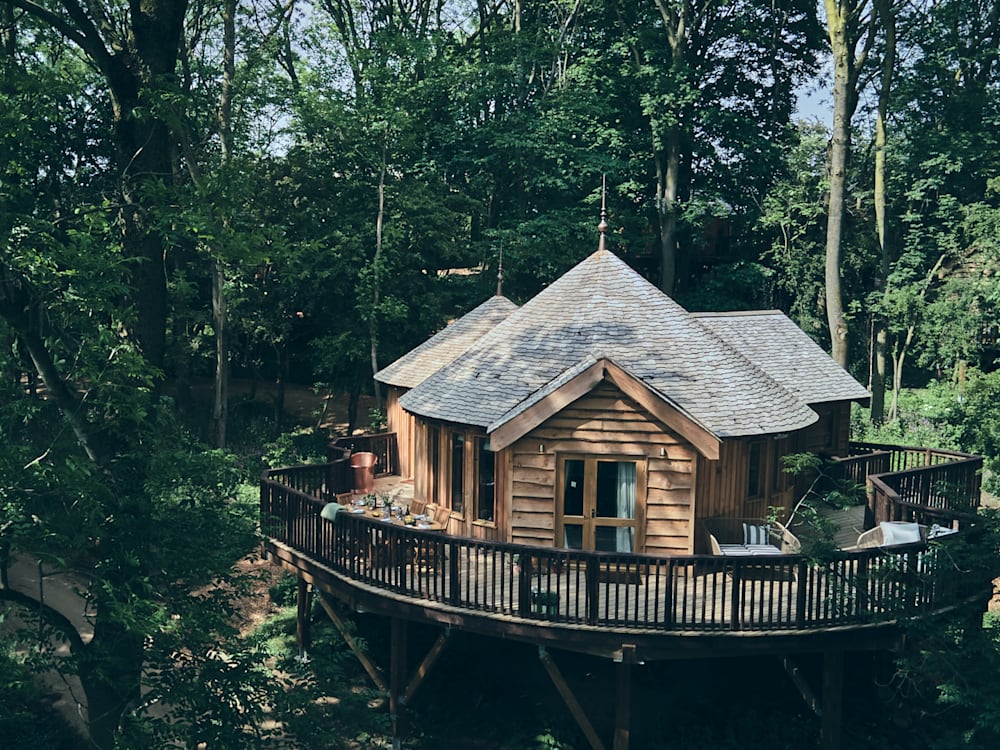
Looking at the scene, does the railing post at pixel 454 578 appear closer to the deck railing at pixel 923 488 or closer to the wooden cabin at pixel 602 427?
the wooden cabin at pixel 602 427

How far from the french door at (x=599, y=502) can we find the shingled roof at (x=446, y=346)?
7463 mm

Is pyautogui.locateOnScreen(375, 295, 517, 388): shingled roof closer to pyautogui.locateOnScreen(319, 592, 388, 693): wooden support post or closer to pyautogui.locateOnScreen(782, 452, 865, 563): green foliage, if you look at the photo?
pyautogui.locateOnScreen(319, 592, 388, 693): wooden support post

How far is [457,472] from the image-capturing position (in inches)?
631

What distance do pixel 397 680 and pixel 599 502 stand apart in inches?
175

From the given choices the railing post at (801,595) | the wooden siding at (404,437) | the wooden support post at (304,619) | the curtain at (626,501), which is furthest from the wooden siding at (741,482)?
the wooden siding at (404,437)

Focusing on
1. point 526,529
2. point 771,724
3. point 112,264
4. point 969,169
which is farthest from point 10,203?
point 969,169

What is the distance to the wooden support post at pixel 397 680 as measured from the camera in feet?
44.9

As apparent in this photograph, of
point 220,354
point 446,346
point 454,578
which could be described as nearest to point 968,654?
point 454,578

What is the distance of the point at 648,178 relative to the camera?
116 feet

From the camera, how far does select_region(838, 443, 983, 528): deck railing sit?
13.9 meters

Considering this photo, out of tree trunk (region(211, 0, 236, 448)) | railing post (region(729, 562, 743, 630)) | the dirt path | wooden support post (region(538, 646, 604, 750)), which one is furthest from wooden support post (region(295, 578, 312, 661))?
tree trunk (region(211, 0, 236, 448))

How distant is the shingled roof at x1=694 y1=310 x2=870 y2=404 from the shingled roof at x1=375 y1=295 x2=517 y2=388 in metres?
5.15

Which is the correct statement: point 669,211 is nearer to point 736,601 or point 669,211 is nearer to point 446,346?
point 446,346

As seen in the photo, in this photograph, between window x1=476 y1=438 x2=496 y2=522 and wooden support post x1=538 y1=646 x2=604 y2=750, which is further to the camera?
window x1=476 y1=438 x2=496 y2=522
